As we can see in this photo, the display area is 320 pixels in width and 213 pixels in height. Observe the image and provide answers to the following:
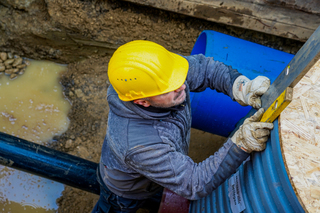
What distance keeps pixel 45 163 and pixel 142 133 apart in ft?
3.94

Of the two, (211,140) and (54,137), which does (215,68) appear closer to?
(211,140)

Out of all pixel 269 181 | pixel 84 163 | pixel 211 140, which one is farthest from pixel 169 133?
pixel 211 140

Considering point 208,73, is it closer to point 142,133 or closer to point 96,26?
point 142,133

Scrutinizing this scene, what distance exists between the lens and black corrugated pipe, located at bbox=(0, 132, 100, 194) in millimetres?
2381

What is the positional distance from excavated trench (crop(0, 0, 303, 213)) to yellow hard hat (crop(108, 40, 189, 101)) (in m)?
2.05

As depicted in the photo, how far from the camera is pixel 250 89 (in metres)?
1.76

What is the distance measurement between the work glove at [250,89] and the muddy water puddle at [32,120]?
106 inches

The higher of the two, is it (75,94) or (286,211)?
(286,211)

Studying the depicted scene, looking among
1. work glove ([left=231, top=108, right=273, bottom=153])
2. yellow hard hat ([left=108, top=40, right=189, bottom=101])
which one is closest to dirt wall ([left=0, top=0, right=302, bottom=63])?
yellow hard hat ([left=108, top=40, right=189, bottom=101])

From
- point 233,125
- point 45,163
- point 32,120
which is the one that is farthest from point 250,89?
point 32,120

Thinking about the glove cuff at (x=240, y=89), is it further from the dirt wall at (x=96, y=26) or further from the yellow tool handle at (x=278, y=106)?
the dirt wall at (x=96, y=26)

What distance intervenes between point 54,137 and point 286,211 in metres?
3.31

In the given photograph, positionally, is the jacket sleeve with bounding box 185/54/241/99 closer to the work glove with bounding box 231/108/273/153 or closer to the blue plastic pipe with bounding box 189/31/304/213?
the blue plastic pipe with bounding box 189/31/304/213

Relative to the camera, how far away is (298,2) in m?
2.97
